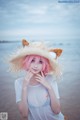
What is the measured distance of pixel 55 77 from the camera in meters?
1.87

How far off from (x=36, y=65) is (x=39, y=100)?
26 centimetres

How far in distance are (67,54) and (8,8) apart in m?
0.58

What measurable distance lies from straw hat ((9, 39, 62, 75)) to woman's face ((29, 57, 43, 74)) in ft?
0.16

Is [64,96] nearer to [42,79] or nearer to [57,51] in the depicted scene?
[42,79]

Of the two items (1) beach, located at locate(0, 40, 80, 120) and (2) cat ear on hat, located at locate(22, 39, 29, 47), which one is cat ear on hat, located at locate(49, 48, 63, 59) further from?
(2) cat ear on hat, located at locate(22, 39, 29, 47)

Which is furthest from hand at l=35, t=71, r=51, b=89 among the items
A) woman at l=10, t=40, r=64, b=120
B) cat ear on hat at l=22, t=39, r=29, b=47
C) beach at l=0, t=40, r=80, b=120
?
cat ear on hat at l=22, t=39, r=29, b=47

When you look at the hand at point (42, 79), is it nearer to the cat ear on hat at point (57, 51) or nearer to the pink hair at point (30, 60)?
the pink hair at point (30, 60)

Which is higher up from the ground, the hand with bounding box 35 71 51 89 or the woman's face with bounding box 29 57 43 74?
the woman's face with bounding box 29 57 43 74

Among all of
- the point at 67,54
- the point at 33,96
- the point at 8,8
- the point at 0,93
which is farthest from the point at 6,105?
the point at 8,8

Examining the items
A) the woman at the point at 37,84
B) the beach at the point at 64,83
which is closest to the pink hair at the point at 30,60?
the woman at the point at 37,84

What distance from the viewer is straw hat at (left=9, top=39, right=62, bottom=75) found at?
1.80m

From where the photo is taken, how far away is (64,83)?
190 cm

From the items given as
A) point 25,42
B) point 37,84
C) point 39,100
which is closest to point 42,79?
point 37,84

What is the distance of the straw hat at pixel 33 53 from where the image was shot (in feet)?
5.91
